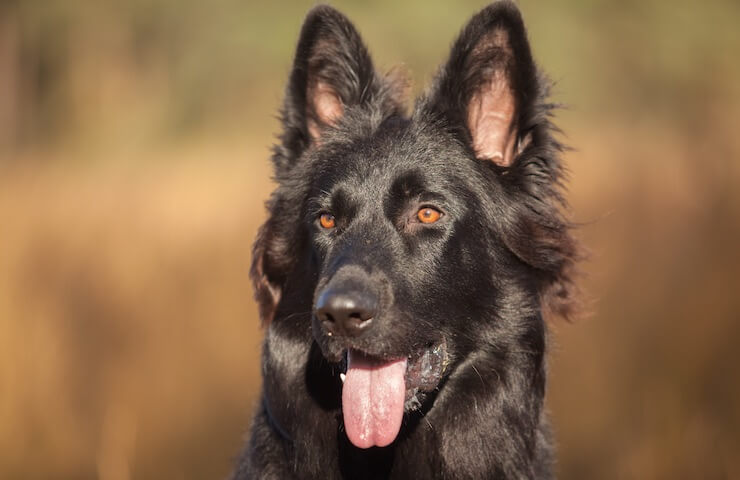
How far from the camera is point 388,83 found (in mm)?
4852

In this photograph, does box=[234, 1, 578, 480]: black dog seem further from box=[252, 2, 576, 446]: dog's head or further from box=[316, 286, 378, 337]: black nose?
box=[316, 286, 378, 337]: black nose

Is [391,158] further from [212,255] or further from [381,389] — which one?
[212,255]

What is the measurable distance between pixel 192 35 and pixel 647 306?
1140 centimetres

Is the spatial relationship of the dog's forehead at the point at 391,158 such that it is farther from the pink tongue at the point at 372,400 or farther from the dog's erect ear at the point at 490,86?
the pink tongue at the point at 372,400

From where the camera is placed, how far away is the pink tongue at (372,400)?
12.3 feet

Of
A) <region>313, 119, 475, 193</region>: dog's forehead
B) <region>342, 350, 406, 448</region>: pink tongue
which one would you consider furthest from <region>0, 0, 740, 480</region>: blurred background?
<region>342, 350, 406, 448</region>: pink tongue

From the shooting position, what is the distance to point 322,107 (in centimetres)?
489

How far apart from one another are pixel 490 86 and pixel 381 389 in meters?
1.74

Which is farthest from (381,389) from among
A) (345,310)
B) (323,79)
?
(323,79)

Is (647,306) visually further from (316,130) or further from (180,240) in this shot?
(180,240)

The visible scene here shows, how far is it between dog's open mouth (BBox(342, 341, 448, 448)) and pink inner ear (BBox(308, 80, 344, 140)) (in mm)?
1520

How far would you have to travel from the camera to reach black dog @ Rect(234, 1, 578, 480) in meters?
4.04

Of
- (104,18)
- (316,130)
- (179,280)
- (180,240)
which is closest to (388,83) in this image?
(316,130)

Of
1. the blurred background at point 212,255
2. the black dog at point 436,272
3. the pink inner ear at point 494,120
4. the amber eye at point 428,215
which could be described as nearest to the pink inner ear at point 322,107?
the black dog at point 436,272
